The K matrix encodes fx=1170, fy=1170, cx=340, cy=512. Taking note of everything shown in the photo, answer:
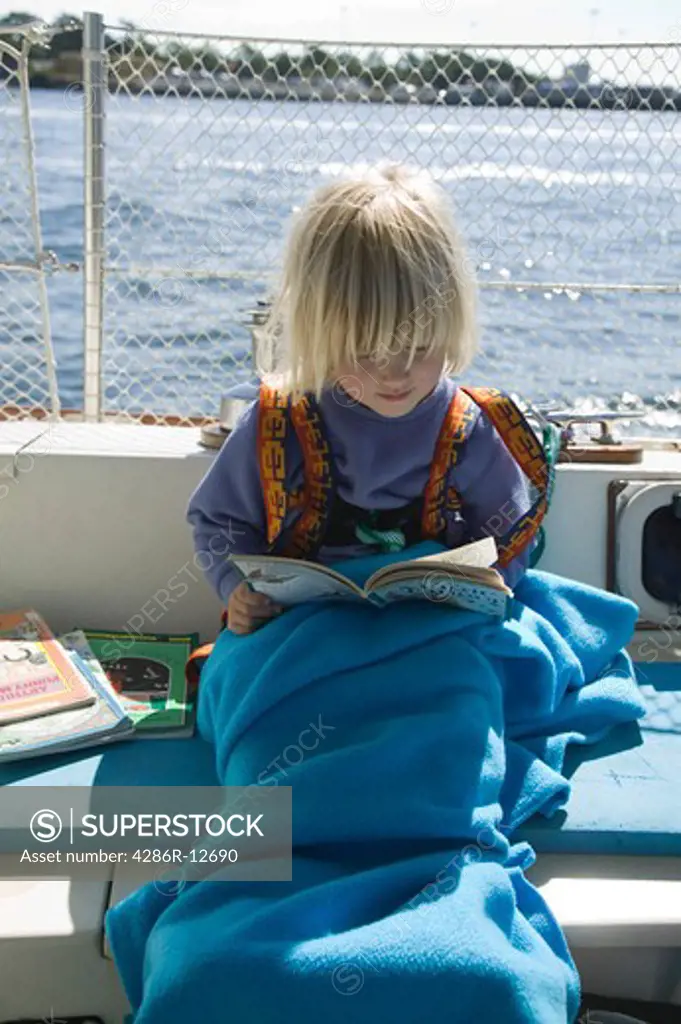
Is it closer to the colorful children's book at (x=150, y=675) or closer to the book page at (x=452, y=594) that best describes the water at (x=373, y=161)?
the book page at (x=452, y=594)

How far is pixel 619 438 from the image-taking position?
1917mm

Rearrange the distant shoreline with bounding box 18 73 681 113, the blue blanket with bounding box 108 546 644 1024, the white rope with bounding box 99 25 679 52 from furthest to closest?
the distant shoreline with bounding box 18 73 681 113 < the white rope with bounding box 99 25 679 52 < the blue blanket with bounding box 108 546 644 1024

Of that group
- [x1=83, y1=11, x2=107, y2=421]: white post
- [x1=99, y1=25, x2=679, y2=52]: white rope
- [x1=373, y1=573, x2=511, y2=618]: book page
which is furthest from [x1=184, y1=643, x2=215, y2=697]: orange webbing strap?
[x1=99, y1=25, x2=679, y2=52]: white rope

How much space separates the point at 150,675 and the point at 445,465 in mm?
551

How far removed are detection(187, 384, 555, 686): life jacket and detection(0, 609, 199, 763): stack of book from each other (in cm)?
29

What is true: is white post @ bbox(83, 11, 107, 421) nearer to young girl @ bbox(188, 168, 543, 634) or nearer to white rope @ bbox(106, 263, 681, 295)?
white rope @ bbox(106, 263, 681, 295)

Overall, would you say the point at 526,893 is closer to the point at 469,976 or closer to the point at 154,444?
the point at 469,976

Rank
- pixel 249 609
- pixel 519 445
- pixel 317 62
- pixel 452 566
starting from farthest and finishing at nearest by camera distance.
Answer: pixel 317 62 → pixel 519 445 → pixel 249 609 → pixel 452 566

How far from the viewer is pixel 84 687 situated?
5.28ft

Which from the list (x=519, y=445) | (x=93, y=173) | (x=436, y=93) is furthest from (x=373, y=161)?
(x=519, y=445)

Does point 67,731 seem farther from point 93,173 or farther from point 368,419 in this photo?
point 93,173

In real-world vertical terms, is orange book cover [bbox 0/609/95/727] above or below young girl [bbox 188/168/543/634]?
below

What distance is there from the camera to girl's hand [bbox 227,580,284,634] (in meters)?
1.43

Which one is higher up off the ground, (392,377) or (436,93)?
(436,93)
